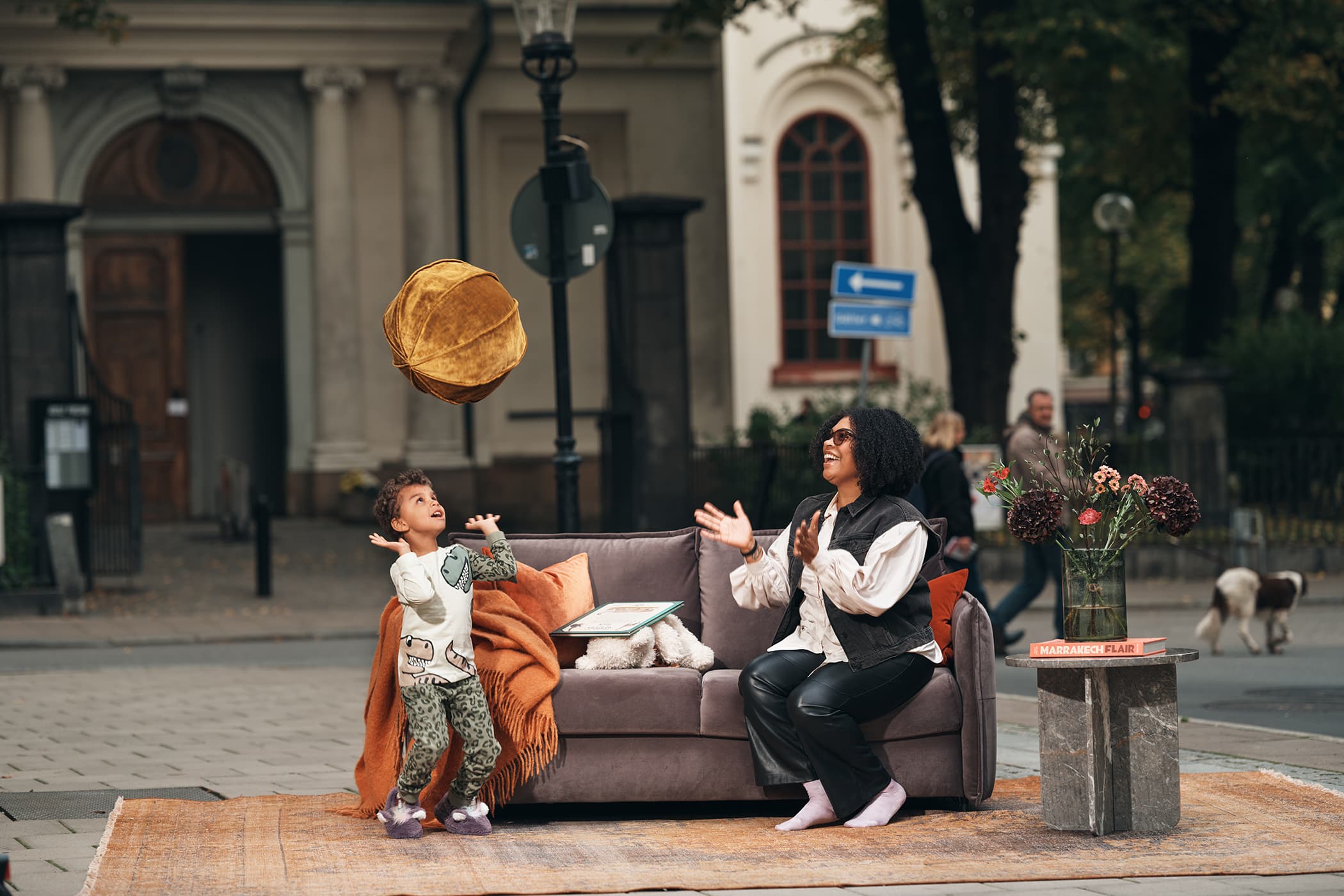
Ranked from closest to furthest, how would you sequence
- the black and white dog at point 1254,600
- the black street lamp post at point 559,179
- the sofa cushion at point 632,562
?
1. the sofa cushion at point 632,562
2. the black street lamp post at point 559,179
3. the black and white dog at point 1254,600

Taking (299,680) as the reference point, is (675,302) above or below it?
above

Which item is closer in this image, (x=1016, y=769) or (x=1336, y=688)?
(x=1016, y=769)

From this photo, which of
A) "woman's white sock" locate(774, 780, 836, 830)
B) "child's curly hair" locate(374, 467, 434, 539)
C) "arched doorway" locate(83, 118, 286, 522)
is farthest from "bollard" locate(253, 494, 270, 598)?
"woman's white sock" locate(774, 780, 836, 830)

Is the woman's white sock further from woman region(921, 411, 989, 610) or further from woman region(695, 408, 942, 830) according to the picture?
woman region(921, 411, 989, 610)

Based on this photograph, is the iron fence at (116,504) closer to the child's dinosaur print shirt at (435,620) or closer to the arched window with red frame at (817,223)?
the child's dinosaur print shirt at (435,620)

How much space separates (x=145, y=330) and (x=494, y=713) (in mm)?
18892

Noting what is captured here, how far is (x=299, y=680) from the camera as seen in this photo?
12.5 meters

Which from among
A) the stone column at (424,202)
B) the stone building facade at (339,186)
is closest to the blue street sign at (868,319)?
the stone building facade at (339,186)

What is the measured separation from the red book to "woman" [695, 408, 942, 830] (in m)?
0.54

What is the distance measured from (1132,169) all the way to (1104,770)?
2220cm

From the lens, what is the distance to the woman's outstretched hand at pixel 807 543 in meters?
6.79

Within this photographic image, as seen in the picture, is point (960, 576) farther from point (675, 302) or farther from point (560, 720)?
point (675, 302)

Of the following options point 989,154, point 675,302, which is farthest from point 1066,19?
point 675,302

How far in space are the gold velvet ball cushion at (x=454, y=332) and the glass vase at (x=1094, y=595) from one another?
220 centimetres
